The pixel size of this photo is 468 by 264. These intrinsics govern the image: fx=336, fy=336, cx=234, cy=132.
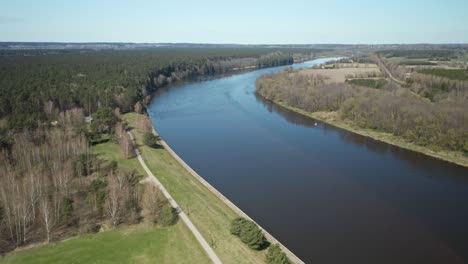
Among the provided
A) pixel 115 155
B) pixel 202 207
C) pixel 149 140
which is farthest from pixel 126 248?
pixel 149 140

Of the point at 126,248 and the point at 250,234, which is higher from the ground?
the point at 250,234

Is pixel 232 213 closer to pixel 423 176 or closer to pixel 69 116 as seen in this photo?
pixel 423 176

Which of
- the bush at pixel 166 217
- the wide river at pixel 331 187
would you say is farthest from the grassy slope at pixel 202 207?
the wide river at pixel 331 187

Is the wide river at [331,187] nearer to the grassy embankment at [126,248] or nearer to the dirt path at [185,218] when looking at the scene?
the dirt path at [185,218]

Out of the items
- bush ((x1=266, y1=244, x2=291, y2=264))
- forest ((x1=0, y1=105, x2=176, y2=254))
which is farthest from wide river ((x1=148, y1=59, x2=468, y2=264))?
forest ((x1=0, y1=105, x2=176, y2=254))

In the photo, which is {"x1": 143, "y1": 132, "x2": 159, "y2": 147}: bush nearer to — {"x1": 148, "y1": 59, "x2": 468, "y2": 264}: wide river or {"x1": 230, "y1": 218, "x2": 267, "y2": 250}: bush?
{"x1": 148, "y1": 59, "x2": 468, "y2": 264}: wide river

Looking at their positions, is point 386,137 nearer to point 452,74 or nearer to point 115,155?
point 115,155

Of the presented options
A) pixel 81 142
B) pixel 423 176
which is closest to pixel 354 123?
pixel 423 176
